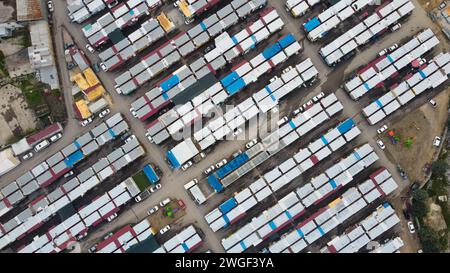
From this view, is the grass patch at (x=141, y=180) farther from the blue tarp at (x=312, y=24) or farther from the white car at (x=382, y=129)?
the white car at (x=382, y=129)

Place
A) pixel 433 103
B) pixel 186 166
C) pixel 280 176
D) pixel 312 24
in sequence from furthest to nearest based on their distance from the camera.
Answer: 1. pixel 312 24
2. pixel 433 103
3. pixel 186 166
4. pixel 280 176

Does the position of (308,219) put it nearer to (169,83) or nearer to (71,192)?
(169,83)

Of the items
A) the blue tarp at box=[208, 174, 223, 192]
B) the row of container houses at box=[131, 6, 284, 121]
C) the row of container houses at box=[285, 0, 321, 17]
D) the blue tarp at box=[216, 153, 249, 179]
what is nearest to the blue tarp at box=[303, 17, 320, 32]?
the row of container houses at box=[285, 0, 321, 17]

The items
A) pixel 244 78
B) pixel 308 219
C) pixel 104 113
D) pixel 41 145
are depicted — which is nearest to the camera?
pixel 308 219

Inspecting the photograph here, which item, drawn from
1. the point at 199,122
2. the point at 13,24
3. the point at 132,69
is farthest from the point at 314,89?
the point at 13,24

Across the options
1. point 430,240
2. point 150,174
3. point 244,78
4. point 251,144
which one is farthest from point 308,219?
point 150,174

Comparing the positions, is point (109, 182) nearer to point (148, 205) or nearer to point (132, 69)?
point (148, 205)

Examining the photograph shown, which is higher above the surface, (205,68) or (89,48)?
(89,48)

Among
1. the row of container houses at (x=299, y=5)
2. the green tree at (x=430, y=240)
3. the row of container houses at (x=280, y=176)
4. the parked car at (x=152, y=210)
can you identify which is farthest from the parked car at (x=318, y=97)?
the parked car at (x=152, y=210)
